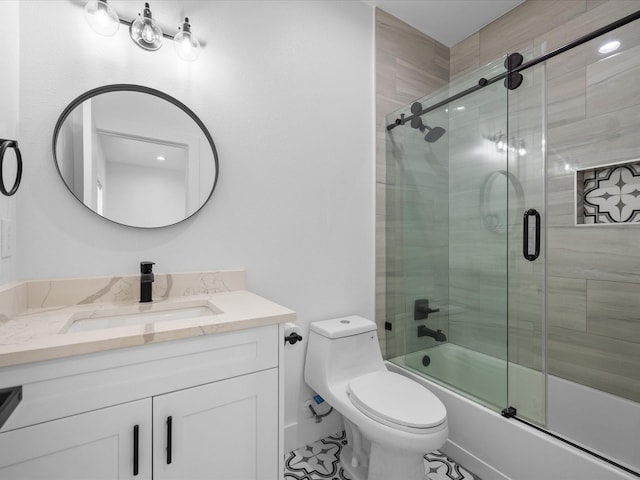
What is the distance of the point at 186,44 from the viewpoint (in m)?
1.39

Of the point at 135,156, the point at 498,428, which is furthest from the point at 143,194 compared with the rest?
the point at 498,428

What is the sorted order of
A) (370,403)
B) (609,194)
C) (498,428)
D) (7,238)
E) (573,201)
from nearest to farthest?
(7,238) → (370,403) → (498,428) → (609,194) → (573,201)

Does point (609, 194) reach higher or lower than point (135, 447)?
higher

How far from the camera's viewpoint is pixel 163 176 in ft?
4.65

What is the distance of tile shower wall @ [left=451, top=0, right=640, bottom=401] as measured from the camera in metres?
1.60

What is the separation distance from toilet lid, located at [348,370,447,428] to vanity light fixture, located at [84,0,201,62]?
167 cm

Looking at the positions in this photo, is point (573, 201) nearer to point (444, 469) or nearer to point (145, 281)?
point (444, 469)

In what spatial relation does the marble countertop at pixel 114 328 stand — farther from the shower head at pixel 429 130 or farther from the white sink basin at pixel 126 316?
the shower head at pixel 429 130

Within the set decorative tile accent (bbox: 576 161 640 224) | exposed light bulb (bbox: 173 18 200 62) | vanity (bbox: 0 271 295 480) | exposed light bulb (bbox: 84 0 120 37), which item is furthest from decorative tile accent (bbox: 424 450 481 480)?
exposed light bulb (bbox: 84 0 120 37)

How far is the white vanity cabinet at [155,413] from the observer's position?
0.75 meters

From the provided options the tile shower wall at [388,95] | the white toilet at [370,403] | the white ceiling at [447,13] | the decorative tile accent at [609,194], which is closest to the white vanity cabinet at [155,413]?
the white toilet at [370,403]

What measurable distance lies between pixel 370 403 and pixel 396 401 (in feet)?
0.38

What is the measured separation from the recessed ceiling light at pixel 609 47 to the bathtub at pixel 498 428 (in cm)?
166

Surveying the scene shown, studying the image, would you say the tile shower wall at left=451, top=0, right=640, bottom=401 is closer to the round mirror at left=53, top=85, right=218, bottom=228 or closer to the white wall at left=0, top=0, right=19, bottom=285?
the round mirror at left=53, top=85, right=218, bottom=228
